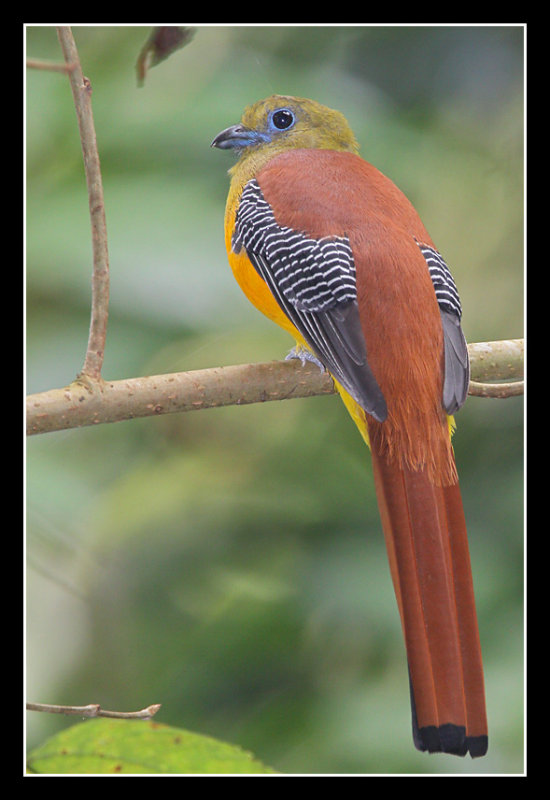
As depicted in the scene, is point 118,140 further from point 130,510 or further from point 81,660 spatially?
point 81,660

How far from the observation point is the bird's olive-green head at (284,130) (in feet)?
8.54

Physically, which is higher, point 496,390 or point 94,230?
point 94,230

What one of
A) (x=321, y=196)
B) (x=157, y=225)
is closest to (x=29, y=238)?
(x=157, y=225)

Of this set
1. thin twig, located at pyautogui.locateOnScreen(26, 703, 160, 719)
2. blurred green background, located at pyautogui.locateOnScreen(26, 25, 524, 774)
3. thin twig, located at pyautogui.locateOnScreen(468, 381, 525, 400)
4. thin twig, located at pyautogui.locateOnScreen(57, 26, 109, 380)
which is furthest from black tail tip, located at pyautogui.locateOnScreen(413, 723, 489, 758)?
thin twig, located at pyautogui.locateOnScreen(57, 26, 109, 380)

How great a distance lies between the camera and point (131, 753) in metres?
1.97

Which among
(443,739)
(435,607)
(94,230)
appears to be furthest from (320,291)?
(443,739)

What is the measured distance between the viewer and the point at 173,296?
252 cm

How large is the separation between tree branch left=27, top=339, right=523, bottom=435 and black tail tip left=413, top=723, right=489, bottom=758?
85cm

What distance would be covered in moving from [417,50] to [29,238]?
1.09 metres

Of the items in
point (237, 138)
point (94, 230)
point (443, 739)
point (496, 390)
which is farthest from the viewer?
point (237, 138)

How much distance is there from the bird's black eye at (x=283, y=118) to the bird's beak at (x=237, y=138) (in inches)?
2.0

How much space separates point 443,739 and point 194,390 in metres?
0.93

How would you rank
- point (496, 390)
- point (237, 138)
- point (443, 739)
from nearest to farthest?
point (443, 739) → point (496, 390) → point (237, 138)

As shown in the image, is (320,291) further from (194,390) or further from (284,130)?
(284,130)
